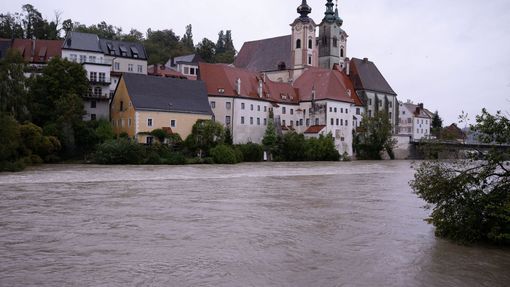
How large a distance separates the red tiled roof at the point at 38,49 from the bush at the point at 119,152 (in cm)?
2199

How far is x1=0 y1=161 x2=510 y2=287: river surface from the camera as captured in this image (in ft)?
41.7

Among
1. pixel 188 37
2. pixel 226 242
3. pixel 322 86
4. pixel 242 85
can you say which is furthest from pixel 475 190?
pixel 188 37

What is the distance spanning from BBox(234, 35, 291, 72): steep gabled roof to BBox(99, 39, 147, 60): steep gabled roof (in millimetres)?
24283

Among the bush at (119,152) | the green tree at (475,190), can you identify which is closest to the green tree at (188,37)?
the bush at (119,152)

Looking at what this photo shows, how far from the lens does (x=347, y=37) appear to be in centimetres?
10119

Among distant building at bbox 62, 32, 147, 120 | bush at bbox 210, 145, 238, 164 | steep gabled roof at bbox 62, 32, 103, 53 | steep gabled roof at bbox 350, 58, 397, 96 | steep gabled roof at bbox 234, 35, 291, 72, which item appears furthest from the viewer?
steep gabled roof at bbox 350, 58, 397, 96

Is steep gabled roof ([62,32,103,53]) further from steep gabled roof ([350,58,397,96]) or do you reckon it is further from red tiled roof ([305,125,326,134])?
steep gabled roof ([350,58,397,96])

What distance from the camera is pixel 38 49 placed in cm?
7075

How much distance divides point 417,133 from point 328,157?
4955 centimetres

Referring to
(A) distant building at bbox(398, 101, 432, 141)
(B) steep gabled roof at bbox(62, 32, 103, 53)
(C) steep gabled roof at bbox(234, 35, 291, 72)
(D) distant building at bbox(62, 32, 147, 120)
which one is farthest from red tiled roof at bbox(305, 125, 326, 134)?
(A) distant building at bbox(398, 101, 432, 141)

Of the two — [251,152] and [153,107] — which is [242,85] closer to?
[251,152]

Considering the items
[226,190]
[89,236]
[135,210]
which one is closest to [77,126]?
[226,190]

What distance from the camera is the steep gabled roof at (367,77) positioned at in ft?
317

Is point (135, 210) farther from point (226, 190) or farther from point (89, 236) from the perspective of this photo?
point (226, 190)
